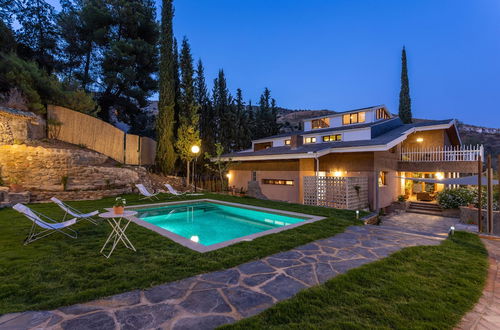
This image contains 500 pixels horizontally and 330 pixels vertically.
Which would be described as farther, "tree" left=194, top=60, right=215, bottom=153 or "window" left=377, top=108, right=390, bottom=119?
"tree" left=194, top=60, right=215, bottom=153

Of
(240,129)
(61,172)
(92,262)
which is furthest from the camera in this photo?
(240,129)

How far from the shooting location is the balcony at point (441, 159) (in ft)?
42.9

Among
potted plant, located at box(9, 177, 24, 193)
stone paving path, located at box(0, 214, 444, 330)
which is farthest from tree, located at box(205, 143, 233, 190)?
stone paving path, located at box(0, 214, 444, 330)

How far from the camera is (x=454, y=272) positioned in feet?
12.9

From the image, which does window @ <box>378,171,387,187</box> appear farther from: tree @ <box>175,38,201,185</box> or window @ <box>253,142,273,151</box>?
tree @ <box>175,38,201,185</box>

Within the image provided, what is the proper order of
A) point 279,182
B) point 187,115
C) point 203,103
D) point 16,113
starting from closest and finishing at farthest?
1. point 16,113
2. point 279,182
3. point 187,115
4. point 203,103

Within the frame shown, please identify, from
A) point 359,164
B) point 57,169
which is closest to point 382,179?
point 359,164

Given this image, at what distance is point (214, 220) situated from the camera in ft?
29.8

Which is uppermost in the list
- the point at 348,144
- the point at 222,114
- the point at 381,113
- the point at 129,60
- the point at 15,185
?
the point at 129,60

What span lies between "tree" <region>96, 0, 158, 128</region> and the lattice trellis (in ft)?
51.7

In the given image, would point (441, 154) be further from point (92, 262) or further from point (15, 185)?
point (15, 185)

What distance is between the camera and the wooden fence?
11703 mm

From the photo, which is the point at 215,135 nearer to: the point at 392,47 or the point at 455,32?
the point at 392,47

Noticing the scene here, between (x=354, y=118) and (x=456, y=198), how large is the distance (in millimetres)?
8877
